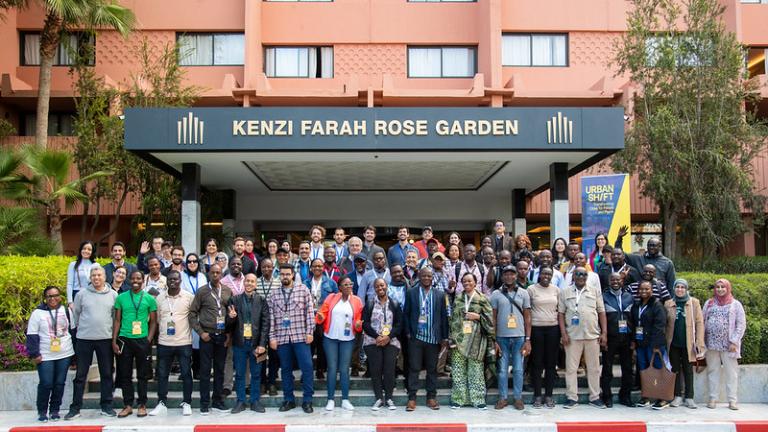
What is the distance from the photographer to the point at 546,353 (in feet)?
28.4

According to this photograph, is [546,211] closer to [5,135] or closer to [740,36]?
[740,36]

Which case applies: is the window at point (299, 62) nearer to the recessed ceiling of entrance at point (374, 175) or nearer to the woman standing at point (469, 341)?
the recessed ceiling of entrance at point (374, 175)

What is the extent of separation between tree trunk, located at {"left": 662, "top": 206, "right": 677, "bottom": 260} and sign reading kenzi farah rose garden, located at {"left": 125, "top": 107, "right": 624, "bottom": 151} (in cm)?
683

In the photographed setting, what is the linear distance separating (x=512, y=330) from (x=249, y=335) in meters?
3.43

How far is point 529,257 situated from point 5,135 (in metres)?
18.0

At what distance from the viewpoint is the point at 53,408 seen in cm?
827

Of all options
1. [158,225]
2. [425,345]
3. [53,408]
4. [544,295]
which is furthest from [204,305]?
[158,225]

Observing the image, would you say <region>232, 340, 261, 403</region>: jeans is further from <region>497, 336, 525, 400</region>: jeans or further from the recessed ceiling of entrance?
the recessed ceiling of entrance

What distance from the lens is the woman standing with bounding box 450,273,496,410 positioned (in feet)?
27.8

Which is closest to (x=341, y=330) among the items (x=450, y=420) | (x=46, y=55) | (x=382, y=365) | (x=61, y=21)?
(x=382, y=365)

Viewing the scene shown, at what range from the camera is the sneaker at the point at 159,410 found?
27.4 ft

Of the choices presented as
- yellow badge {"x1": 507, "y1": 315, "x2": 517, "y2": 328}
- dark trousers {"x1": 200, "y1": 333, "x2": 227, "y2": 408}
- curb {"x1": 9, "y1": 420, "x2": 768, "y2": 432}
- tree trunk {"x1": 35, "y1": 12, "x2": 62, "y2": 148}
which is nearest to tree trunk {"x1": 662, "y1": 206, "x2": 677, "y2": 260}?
curb {"x1": 9, "y1": 420, "x2": 768, "y2": 432}

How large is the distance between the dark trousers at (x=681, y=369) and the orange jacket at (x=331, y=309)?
13.9 feet

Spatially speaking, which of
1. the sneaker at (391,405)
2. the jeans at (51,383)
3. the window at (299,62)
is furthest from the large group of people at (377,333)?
the window at (299,62)
